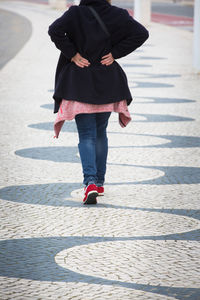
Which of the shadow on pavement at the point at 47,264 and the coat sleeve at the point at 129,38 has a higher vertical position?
the coat sleeve at the point at 129,38

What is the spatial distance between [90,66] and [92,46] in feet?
0.50

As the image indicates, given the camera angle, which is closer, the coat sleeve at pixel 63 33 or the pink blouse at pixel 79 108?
the coat sleeve at pixel 63 33

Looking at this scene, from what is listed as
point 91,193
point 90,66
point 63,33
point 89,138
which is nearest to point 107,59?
point 90,66

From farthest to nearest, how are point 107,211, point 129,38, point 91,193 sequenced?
point 129,38
point 91,193
point 107,211

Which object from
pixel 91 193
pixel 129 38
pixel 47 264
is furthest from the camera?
pixel 129 38

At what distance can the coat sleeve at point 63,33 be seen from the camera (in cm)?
556

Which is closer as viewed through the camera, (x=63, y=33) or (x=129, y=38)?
(x=63, y=33)

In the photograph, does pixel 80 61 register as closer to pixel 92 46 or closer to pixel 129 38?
pixel 92 46

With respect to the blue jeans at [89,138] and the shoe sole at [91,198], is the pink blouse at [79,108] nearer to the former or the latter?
the blue jeans at [89,138]

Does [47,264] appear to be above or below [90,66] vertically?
below

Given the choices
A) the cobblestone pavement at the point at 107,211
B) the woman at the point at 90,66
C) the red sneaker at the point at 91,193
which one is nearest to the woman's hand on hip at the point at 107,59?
the woman at the point at 90,66

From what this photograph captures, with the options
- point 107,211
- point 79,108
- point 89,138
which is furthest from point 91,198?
point 79,108

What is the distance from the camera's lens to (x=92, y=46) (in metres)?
5.64

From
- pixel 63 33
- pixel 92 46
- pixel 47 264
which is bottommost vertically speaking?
pixel 47 264
